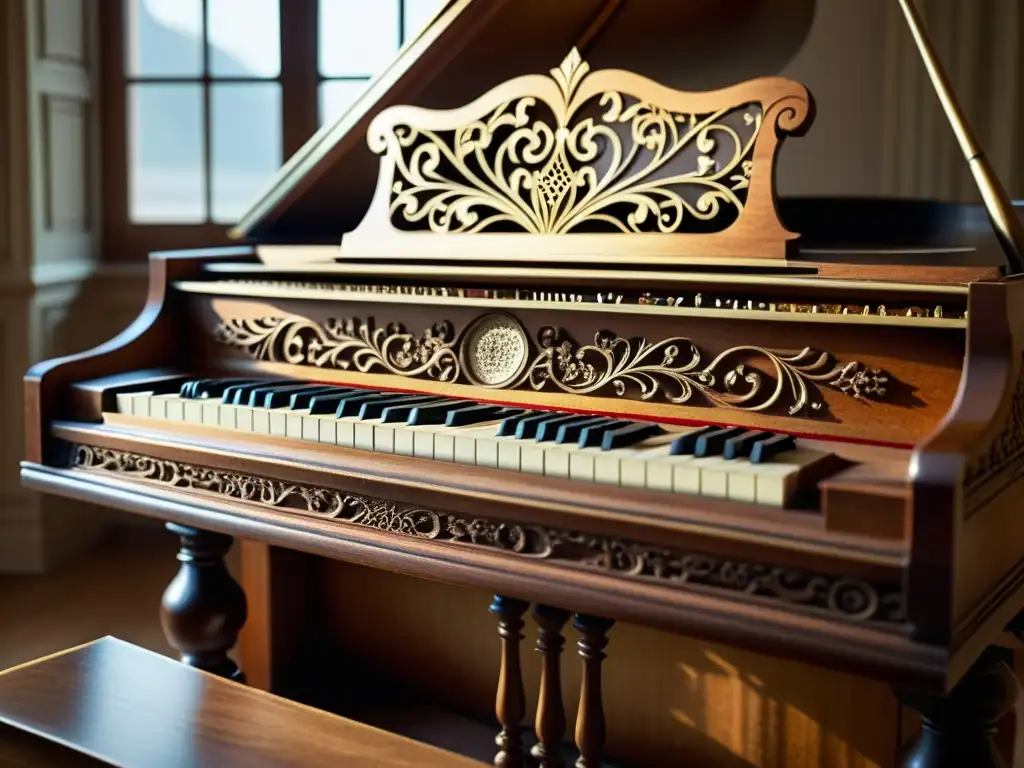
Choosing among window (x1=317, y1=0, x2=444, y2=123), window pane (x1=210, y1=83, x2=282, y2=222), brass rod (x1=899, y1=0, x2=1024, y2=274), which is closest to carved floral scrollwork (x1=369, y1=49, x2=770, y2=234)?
brass rod (x1=899, y1=0, x2=1024, y2=274)

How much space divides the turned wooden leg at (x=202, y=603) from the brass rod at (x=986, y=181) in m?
1.68

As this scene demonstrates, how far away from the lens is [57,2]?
3984 mm

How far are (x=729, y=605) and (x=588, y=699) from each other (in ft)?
2.07

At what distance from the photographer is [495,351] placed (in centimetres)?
212

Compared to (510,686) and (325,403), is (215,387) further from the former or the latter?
(510,686)

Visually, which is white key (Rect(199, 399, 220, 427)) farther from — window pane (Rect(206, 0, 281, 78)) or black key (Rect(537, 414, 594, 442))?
window pane (Rect(206, 0, 281, 78))

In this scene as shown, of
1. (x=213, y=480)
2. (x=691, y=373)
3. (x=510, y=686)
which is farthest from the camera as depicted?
(x=510, y=686)

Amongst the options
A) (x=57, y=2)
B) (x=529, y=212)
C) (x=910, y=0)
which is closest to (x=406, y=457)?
(x=529, y=212)

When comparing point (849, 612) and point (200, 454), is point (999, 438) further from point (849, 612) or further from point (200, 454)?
point (200, 454)

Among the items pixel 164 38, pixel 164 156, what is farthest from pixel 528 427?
pixel 164 38

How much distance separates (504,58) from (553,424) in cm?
95

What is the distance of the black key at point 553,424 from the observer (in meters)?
1.79

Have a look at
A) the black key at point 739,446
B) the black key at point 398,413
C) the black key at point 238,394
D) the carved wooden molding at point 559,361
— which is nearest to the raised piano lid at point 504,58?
the carved wooden molding at point 559,361

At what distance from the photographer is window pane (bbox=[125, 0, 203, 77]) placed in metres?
4.23
